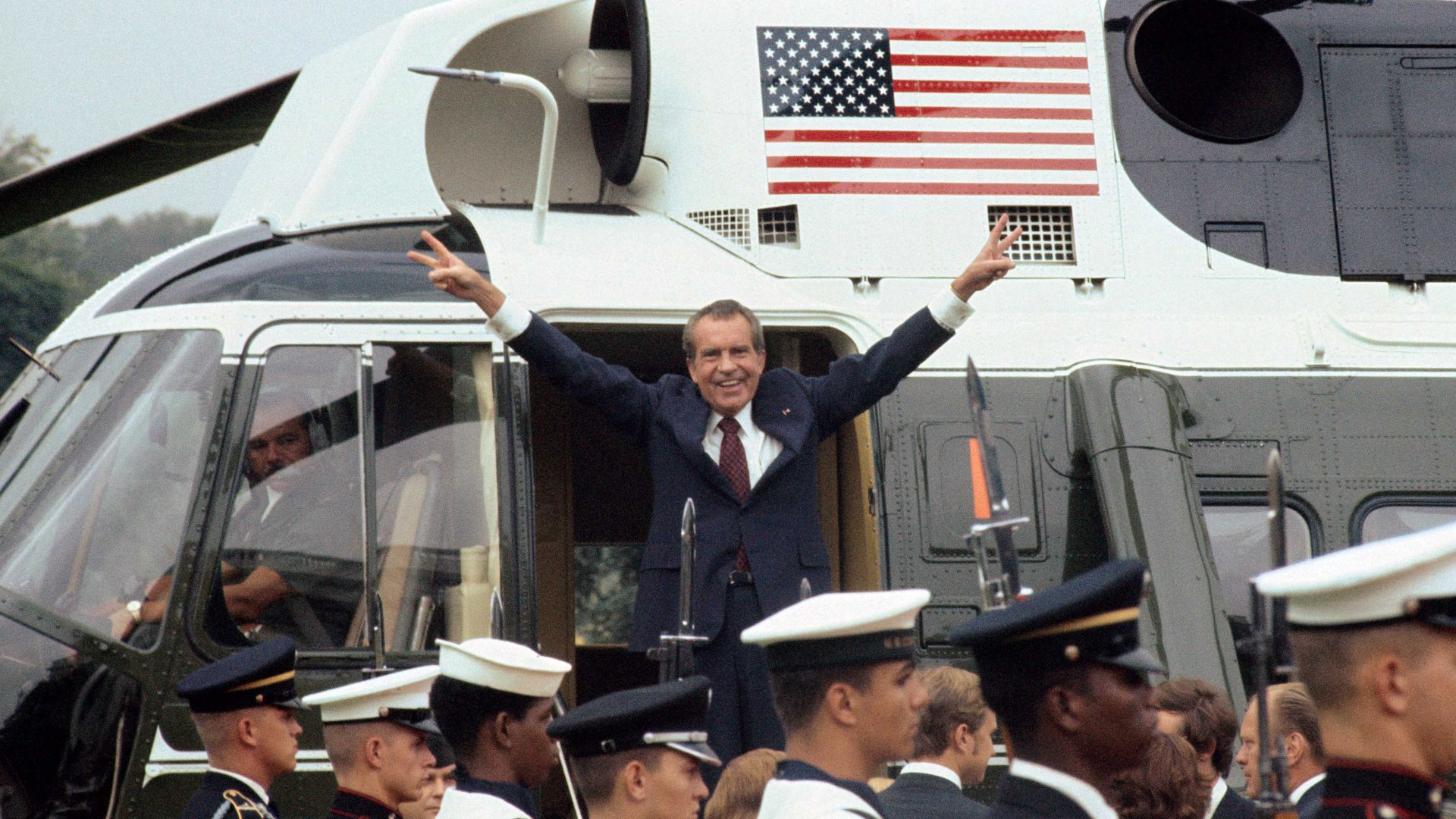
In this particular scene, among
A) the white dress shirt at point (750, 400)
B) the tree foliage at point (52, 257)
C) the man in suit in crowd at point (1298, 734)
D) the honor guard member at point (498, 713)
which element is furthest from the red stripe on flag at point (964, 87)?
the tree foliage at point (52, 257)

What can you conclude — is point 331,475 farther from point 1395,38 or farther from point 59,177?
point 1395,38

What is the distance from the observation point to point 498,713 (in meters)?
4.27

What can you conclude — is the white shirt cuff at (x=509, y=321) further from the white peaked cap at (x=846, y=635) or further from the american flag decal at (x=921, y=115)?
the white peaked cap at (x=846, y=635)

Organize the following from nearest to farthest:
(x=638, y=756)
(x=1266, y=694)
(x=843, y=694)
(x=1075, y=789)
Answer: (x=1075, y=789)
(x=843, y=694)
(x=1266, y=694)
(x=638, y=756)

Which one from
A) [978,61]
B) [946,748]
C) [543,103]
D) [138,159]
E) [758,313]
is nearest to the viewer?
[946,748]

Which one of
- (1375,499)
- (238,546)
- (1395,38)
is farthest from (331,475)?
(1395,38)

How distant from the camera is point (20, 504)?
18.2 feet

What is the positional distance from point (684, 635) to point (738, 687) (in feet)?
1.06

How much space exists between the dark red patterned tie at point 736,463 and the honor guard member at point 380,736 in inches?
45.8

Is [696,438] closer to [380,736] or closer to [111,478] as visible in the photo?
[380,736]

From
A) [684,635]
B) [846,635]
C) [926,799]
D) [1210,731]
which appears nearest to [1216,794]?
[1210,731]

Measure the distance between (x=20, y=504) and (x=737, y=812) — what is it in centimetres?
275

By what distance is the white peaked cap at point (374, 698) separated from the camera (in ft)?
15.3

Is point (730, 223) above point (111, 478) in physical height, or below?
above
